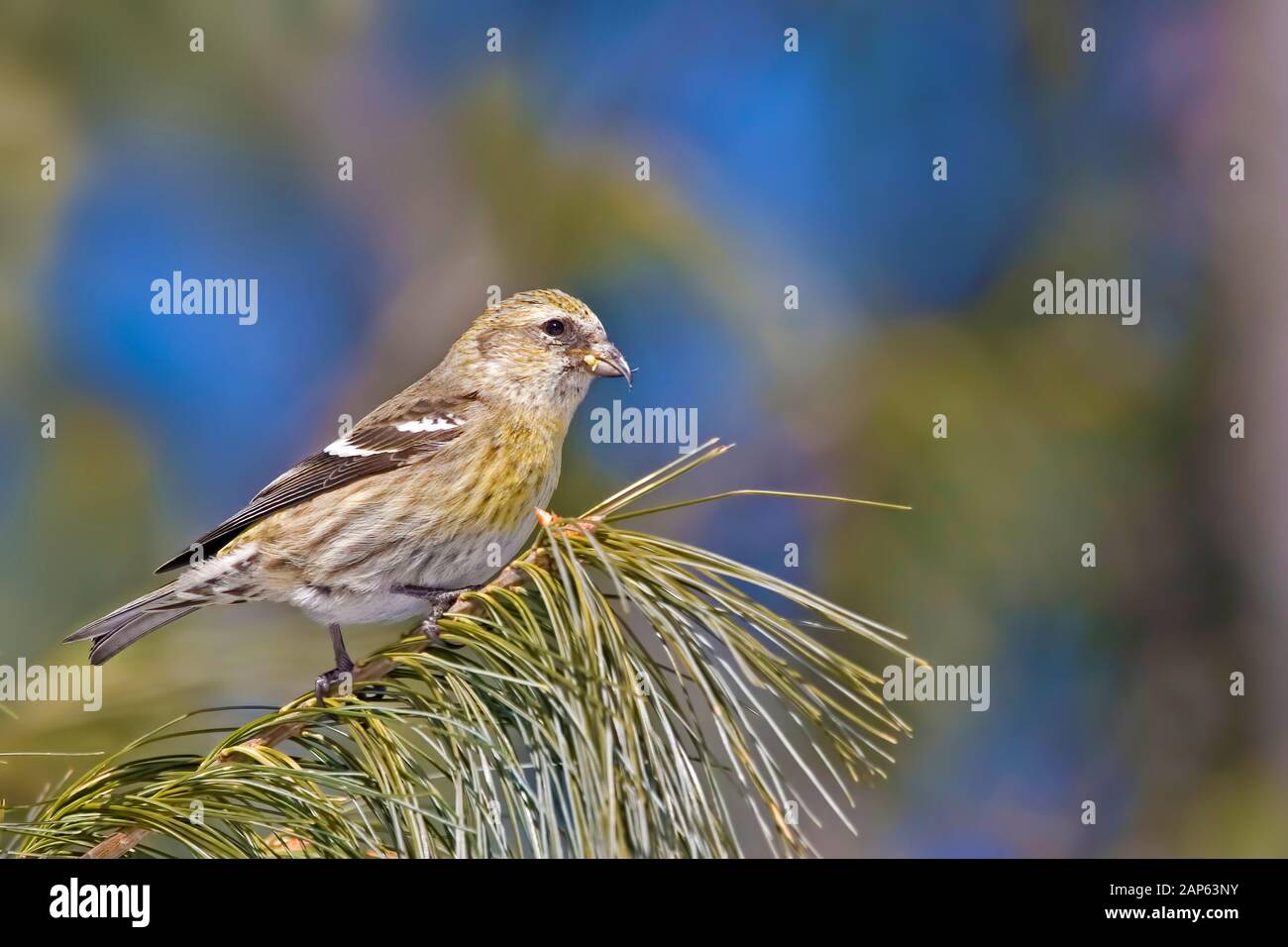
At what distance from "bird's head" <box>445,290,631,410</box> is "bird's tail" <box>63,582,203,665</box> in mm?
923

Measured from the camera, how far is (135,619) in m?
2.74

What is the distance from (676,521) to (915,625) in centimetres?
87

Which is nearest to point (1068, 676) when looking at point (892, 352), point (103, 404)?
point (892, 352)

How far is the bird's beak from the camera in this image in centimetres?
325

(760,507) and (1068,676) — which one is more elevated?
(760,507)

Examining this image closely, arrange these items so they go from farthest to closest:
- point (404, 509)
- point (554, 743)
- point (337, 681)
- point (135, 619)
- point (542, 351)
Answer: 1. point (542, 351)
2. point (404, 509)
3. point (135, 619)
4. point (337, 681)
5. point (554, 743)

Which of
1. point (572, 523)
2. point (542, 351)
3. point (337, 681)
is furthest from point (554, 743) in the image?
point (542, 351)

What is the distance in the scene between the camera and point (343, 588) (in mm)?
2912

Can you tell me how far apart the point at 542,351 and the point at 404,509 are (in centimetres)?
62

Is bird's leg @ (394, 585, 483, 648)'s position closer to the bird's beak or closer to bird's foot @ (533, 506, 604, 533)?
bird's foot @ (533, 506, 604, 533)

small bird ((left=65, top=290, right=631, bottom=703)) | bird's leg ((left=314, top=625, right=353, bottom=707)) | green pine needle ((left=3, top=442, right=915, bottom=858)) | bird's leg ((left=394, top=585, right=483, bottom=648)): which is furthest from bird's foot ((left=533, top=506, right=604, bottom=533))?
small bird ((left=65, top=290, right=631, bottom=703))

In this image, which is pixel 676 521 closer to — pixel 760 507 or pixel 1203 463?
pixel 760 507

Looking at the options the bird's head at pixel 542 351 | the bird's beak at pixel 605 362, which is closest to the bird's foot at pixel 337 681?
the bird's head at pixel 542 351

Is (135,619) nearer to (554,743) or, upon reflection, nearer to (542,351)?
(542,351)
